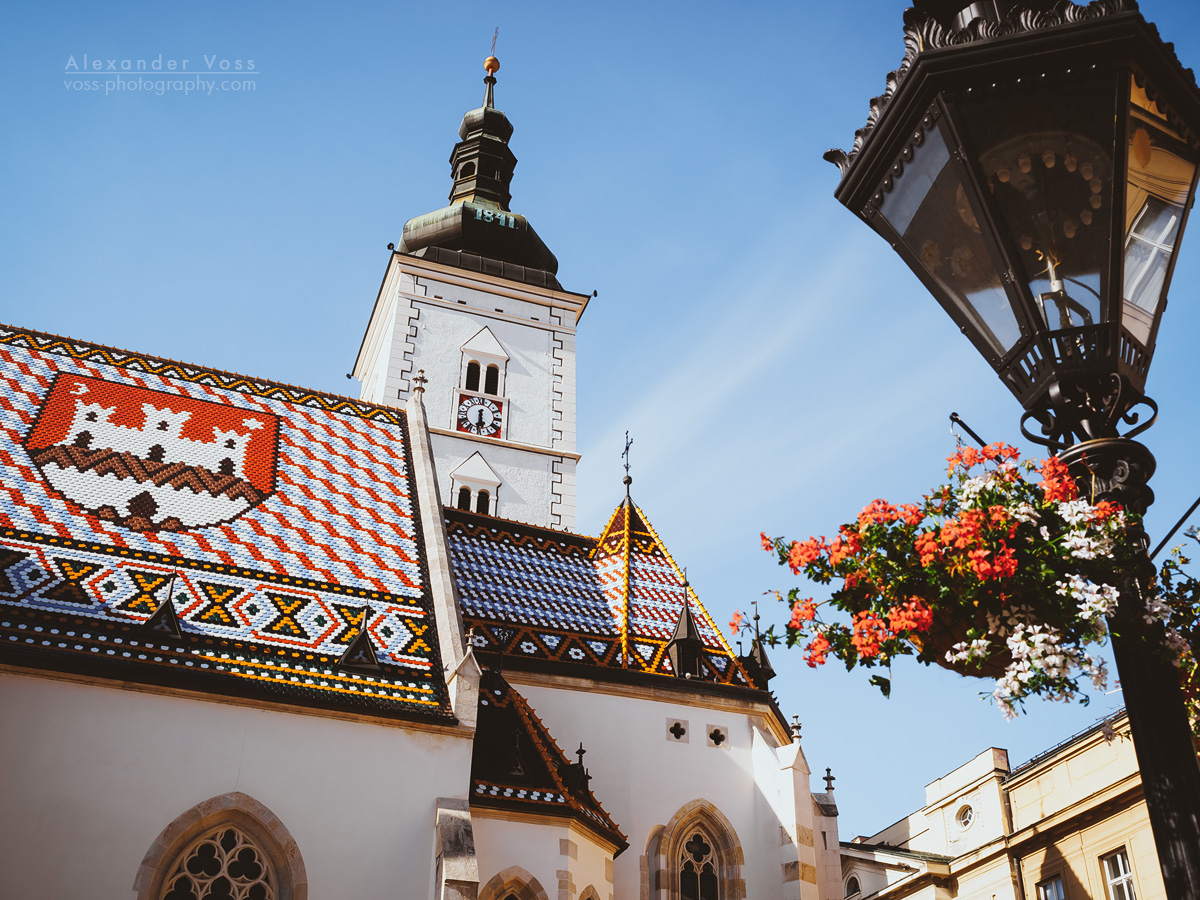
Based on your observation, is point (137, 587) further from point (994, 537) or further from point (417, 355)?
point (417, 355)

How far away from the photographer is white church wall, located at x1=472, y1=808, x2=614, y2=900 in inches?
476

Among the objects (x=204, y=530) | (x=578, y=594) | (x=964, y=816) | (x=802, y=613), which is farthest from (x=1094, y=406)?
(x=964, y=816)

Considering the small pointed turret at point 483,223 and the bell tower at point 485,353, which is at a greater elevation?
the small pointed turret at point 483,223

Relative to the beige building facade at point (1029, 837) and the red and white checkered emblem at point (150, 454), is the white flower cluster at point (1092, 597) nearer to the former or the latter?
the red and white checkered emblem at point (150, 454)

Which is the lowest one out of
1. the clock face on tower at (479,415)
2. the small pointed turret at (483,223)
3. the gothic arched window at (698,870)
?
the gothic arched window at (698,870)

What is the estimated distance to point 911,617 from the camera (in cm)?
383

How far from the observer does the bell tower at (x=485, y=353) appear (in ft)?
83.6

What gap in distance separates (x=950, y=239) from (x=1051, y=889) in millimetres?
22165

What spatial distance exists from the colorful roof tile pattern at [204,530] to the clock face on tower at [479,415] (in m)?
8.64

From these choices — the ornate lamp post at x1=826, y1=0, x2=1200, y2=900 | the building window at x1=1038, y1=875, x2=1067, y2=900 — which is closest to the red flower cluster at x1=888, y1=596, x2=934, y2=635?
the ornate lamp post at x1=826, y1=0, x2=1200, y2=900

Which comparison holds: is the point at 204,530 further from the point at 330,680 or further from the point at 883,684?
the point at 883,684

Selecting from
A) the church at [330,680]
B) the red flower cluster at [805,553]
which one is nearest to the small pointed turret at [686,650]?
the church at [330,680]

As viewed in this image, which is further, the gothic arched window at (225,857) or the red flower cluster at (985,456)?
the gothic arched window at (225,857)

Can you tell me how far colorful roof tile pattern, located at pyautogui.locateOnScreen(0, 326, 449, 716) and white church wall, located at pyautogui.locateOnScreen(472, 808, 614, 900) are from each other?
1710mm
